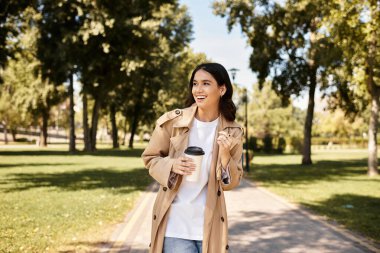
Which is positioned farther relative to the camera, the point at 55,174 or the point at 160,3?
A: the point at 160,3

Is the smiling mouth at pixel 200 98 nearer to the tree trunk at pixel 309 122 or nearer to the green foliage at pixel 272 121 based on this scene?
the tree trunk at pixel 309 122

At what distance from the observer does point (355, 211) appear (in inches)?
411

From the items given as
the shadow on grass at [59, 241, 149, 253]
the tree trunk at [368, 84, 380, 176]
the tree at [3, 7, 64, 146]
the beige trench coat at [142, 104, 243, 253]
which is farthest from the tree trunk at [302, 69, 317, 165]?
the beige trench coat at [142, 104, 243, 253]

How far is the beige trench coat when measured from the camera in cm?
286

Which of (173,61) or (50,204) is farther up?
(173,61)

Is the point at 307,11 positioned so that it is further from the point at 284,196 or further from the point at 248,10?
the point at 284,196

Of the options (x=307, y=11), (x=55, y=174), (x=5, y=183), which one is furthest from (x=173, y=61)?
(x=5, y=183)

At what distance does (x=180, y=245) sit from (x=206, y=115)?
3.07 feet

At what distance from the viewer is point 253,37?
2792 cm

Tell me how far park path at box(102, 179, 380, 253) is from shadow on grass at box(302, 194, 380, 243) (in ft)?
1.51

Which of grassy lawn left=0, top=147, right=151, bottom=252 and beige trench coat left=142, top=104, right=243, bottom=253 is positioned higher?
beige trench coat left=142, top=104, right=243, bottom=253

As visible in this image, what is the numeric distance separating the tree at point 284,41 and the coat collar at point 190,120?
77.8ft

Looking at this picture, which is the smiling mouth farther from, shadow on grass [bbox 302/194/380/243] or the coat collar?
shadow on grass [bbox 302/194/380/243]

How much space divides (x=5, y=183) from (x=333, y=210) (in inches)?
419
